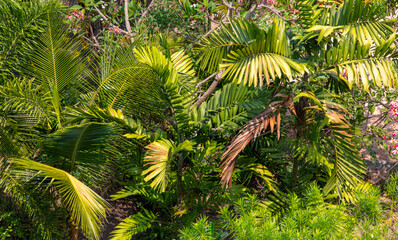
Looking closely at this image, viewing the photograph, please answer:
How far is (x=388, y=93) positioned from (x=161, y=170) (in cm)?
293

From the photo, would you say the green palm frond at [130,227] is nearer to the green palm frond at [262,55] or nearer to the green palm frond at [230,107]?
the green palm frond at [230,107]

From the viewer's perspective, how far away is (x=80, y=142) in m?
3.20

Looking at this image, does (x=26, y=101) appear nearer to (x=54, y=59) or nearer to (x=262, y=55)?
(x=54, y=59)

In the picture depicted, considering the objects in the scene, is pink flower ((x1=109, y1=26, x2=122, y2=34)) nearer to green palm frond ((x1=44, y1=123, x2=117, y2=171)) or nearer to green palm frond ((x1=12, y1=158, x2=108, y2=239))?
green palm frond ((x1=44, y1=123, x2=117, y2=171))

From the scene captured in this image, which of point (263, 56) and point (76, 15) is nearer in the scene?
point (263, 56)

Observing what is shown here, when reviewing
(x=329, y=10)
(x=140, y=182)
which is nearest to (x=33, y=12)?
(x=140, y=182)

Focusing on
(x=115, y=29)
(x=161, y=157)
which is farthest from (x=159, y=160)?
(x=115, y=29)

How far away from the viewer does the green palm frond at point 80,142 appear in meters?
3.14

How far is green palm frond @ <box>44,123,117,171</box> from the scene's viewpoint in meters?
3.14

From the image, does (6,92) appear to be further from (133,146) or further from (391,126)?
(391,126)

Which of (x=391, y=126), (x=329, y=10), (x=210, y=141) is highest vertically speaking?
(x=329, y=10)

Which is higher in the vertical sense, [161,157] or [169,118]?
[169,118]

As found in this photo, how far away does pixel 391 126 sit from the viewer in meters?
5.23

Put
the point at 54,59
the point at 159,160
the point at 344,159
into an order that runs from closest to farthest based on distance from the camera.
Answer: the point at 159,160 → the point at 344,159 → the point at 54,59
